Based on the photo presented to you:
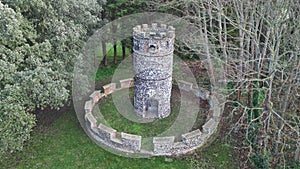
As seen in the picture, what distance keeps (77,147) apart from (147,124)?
3.79m

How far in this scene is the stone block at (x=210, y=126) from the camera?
1483 cm

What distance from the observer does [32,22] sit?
572 inches

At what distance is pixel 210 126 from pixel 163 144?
2.73 meters

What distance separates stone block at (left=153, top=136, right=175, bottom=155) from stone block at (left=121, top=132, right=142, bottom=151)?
738 mm

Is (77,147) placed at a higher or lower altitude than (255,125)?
lower

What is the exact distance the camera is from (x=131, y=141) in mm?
13992

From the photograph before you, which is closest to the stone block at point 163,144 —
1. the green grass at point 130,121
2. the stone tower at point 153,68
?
the green grass at point 130,121

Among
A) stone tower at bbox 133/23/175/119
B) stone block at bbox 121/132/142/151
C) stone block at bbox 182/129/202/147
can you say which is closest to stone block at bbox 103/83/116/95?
stone tower at bbox 133/23/175/119

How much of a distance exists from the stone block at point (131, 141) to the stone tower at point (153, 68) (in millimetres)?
2599

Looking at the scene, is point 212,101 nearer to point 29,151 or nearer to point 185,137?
point 185,137

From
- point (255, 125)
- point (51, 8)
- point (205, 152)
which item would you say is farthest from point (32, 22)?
point (255, 125)

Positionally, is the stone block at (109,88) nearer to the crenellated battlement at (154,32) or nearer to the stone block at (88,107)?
the stone block at (88,107)

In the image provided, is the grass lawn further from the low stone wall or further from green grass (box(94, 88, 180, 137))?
green grass (box(94, 88, 180, 137))

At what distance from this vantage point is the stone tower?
14820mm
